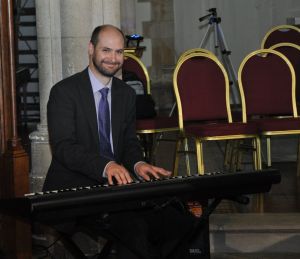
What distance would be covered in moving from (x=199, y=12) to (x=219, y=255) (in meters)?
7.31

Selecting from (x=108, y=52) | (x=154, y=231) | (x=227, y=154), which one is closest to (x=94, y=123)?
(x=108, y=52)

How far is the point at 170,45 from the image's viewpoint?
40.3 ft

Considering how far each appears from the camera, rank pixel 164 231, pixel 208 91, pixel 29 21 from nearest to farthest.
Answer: pixel 164 231, pixel 208 91, pixel 29 21

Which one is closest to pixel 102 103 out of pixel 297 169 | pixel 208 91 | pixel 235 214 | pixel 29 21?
pixel 235 214

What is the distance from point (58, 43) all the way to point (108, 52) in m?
2.17

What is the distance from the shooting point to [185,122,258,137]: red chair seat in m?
6.35

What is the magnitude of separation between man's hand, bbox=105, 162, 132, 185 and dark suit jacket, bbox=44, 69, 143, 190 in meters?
0.26

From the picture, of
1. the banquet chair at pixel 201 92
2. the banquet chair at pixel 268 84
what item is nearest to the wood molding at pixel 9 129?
the banquet chair at pixel 201 92

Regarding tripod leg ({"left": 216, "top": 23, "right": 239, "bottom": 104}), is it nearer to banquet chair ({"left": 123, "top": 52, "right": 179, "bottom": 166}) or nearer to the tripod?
the tripod

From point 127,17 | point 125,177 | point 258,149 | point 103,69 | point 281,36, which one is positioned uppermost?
point 127,17

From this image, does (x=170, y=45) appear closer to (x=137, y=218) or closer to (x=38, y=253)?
(x=38, y=253)

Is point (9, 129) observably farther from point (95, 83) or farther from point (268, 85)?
point (268, 85)

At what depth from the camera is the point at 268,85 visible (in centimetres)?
710

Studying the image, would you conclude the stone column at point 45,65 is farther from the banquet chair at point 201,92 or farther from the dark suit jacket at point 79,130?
the dark suit jacket at point 79,130
